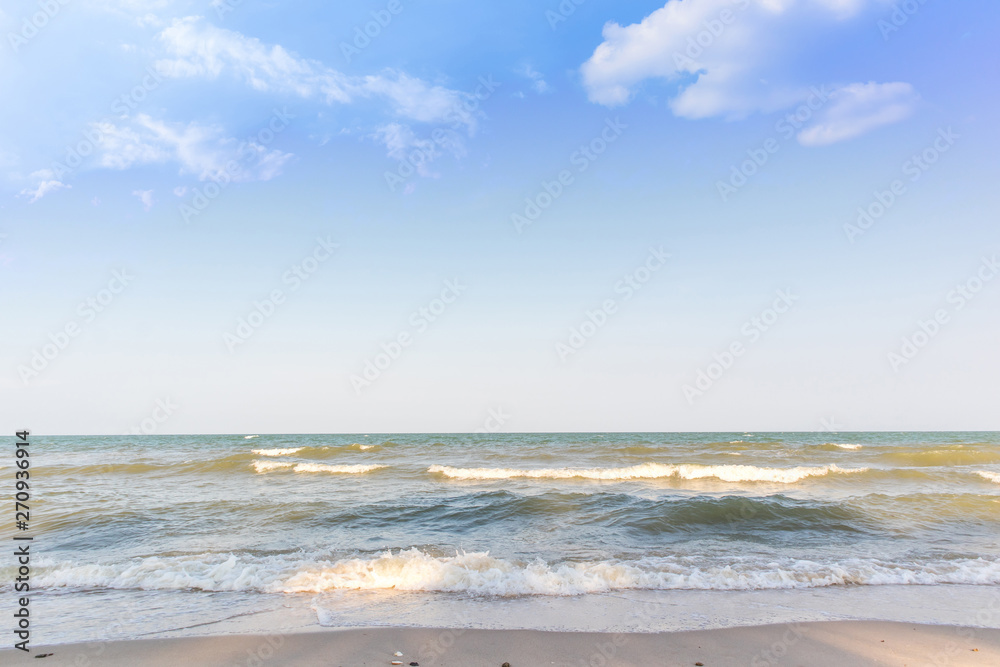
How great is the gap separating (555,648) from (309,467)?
915 inches

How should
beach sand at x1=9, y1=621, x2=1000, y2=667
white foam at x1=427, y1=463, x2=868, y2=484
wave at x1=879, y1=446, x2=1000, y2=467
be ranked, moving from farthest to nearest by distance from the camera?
wave at x1=879, y1=446, x2=1000, y2=467, white foam at x1=427, y1=463, x2=868, y2=484, beach sand at x1=9, y1=621, x2=1000, y2=667

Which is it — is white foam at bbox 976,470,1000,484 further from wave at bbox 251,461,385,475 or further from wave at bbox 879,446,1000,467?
wave at bbox 251,461,385,475

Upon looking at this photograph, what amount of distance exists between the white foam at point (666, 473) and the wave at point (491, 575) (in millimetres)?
12920

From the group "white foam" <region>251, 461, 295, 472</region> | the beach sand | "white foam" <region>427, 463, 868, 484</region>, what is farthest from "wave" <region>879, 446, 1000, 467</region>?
"white foam" <region>251, 461, 295, 472</region>

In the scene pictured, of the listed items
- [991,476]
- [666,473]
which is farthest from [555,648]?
[991,476]

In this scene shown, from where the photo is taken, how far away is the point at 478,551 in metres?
9.57

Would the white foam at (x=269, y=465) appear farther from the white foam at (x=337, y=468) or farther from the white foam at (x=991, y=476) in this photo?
the white foam at (x=991, y=476)

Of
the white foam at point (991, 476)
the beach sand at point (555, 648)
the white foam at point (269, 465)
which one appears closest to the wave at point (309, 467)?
the white foam at point (269, 465)

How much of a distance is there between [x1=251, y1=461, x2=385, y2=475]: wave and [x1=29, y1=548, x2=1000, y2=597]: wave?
15.9m

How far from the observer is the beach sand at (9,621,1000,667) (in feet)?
16.5

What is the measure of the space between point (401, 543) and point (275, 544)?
244 centimetres

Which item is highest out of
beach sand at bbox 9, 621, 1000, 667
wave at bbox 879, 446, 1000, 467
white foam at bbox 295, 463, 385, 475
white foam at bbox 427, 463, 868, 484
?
beach sand at bbox 9, 621, 1000, 667

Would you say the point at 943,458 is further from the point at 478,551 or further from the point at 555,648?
the point at 555,648

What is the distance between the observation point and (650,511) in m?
12.7
